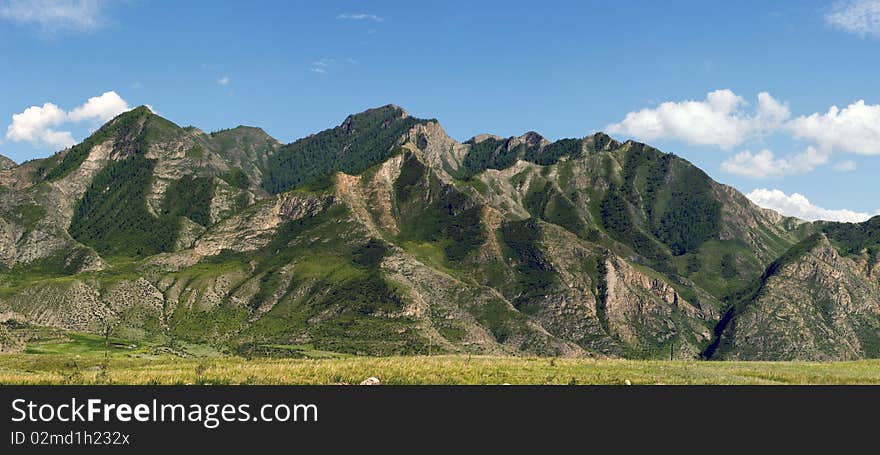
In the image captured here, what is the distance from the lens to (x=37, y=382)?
143 ft

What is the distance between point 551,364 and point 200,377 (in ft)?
90.2
